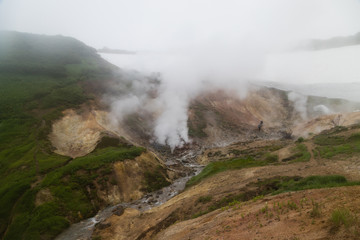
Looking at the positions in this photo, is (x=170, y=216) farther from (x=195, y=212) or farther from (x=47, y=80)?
(x=47, y=80)

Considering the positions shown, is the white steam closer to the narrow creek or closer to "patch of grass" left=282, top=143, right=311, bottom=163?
"patch of grass" left=282, top=143, right=311, bottom=163

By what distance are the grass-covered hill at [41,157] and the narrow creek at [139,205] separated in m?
1.21

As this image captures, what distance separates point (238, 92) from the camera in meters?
91.4

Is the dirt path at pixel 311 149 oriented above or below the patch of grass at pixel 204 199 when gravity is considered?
above

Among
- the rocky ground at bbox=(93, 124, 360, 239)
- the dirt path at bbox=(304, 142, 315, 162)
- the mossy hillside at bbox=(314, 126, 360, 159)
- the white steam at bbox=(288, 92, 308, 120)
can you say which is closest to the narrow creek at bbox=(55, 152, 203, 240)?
the rocky ground at bbox=(93, 124, 360, 239)

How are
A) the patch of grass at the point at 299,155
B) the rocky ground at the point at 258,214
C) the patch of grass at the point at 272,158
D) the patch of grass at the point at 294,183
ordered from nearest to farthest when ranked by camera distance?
the rocky ground at the point at 258,214, the patch of grass at the point at 294,183, the patch of grass at the point at 299,155, the patch of grass at the point at 272,158

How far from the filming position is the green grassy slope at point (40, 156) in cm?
2594

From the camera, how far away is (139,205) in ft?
105

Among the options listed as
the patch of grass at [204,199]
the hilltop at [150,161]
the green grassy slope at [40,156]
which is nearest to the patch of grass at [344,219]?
the hilltop at [150,161]

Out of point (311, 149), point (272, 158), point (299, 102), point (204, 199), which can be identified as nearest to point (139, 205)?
point (204, 199)

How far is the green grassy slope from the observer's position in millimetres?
25938

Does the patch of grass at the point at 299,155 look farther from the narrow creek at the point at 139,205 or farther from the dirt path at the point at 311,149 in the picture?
the narrow creek at the point at 139,205

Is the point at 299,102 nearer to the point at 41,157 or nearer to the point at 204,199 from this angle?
the point at 204,199

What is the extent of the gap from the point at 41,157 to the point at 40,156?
20.7 inches
